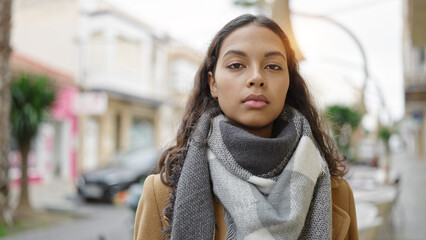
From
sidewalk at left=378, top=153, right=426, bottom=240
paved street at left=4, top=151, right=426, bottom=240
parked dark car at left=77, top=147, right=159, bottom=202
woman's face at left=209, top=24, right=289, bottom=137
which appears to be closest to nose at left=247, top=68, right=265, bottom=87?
woman's face at left=209, top=24, right=289, bottom=137

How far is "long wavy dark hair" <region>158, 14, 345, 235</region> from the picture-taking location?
154 cm

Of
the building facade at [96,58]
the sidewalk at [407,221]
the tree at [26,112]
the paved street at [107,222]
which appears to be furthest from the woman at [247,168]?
the building facade at [96,58]

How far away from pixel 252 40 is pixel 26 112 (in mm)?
8038

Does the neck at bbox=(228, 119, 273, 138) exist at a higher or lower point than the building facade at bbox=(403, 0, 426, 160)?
higher

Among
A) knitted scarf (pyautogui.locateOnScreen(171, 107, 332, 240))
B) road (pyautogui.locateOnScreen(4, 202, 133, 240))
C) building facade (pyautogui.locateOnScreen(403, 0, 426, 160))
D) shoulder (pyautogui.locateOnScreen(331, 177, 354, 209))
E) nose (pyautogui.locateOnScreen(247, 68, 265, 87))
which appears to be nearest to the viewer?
knitted scarf (pyautogui.locateOnScreen(171, 107, 332, 240))

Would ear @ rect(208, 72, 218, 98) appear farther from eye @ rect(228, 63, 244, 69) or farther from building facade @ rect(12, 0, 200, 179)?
building facade @ rect(12, 0, 200, 179)

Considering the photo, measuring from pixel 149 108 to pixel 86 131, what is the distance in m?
6.64

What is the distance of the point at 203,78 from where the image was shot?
1.74 meters

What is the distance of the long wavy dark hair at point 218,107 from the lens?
1.54 m

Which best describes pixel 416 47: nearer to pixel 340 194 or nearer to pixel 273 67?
pixel 340 194

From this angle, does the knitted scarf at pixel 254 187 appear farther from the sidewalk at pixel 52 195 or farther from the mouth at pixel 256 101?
the sidewalk at pixel 52 195

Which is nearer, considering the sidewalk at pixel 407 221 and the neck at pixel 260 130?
the neck at pixel 260 130

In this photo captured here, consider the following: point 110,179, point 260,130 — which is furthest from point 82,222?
point 260,130

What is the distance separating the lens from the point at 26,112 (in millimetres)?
8547
